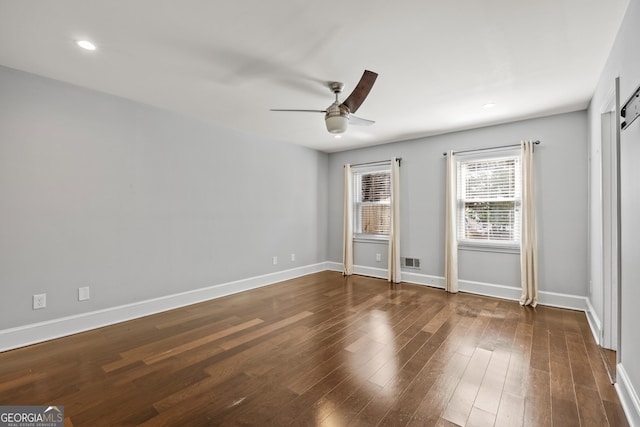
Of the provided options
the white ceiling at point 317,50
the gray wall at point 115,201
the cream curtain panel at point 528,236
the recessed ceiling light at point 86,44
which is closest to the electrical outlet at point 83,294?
the gray wall at point 115,201

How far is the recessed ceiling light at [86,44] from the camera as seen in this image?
2.25 metres

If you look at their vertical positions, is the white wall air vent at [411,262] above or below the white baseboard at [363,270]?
above

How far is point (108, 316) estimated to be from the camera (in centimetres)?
324

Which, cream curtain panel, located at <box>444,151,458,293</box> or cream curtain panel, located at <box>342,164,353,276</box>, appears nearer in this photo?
cream curtain panel, located at <box>444,151,458,293</box>

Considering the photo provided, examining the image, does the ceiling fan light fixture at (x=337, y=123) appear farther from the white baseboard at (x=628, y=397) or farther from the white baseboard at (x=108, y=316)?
the white baseboard at (x=108, y=316)

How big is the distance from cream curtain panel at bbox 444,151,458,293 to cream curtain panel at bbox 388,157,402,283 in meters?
0.85

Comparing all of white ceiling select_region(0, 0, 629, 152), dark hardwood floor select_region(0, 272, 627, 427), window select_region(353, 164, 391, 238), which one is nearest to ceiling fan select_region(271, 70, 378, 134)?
white ceiling select_region(0, 0, 629, 152)

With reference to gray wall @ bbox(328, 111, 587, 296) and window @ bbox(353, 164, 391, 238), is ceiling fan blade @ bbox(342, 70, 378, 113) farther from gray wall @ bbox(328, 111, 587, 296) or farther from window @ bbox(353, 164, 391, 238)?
window @ bbox(353, 164, 391, 238)

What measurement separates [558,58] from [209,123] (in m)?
4.05

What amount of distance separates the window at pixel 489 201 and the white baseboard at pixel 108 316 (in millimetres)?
3512

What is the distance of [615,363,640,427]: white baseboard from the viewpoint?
65.5 inches

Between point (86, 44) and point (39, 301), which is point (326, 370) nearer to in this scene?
point (39, 301)

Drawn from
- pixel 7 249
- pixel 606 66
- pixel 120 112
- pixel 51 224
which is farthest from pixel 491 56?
pixel 7 249

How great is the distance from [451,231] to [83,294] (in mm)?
4819
